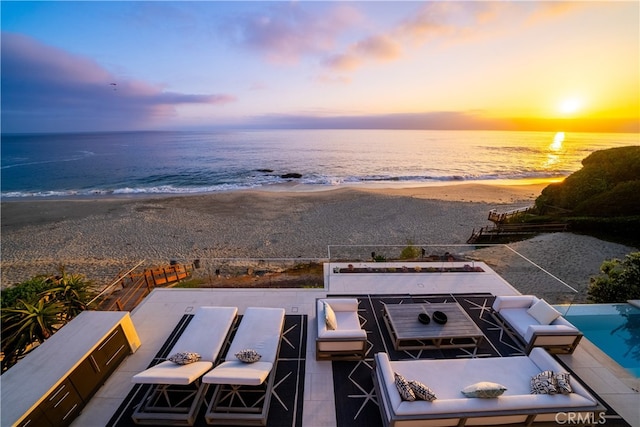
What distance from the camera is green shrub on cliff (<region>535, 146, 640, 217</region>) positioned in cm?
1566

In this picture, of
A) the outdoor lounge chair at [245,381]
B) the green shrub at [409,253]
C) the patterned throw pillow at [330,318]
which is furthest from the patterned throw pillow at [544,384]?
the green shrub at [409,253]

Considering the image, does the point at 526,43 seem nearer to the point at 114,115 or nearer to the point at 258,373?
the point at 258,373

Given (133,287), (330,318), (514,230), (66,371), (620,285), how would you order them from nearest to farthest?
(66,371), (330,318), (620,285), (133,287), (514,230)

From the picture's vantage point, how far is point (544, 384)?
3.85 m

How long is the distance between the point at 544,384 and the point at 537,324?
2.38 m

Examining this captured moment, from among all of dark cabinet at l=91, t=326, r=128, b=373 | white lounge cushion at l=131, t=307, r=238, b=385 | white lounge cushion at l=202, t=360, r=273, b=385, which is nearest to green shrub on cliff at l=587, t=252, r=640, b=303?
white lounge cushion at l=202, t=360, r=273, b=385

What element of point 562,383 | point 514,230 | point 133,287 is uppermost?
point 562,383

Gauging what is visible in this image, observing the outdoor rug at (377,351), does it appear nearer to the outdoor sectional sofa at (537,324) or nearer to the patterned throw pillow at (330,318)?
the outdoor sectional sofa at (537,324)

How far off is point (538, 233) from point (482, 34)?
11522 millimetres

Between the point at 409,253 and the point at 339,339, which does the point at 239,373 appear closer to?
the point at 339,339

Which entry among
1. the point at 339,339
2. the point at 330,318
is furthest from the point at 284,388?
the point at 330,318

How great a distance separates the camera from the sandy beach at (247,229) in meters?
12.8

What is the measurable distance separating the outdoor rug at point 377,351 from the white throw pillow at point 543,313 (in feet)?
2.51

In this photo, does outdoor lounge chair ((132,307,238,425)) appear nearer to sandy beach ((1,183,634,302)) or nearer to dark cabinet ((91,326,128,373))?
dark cabinet ((91,326,128,373))
